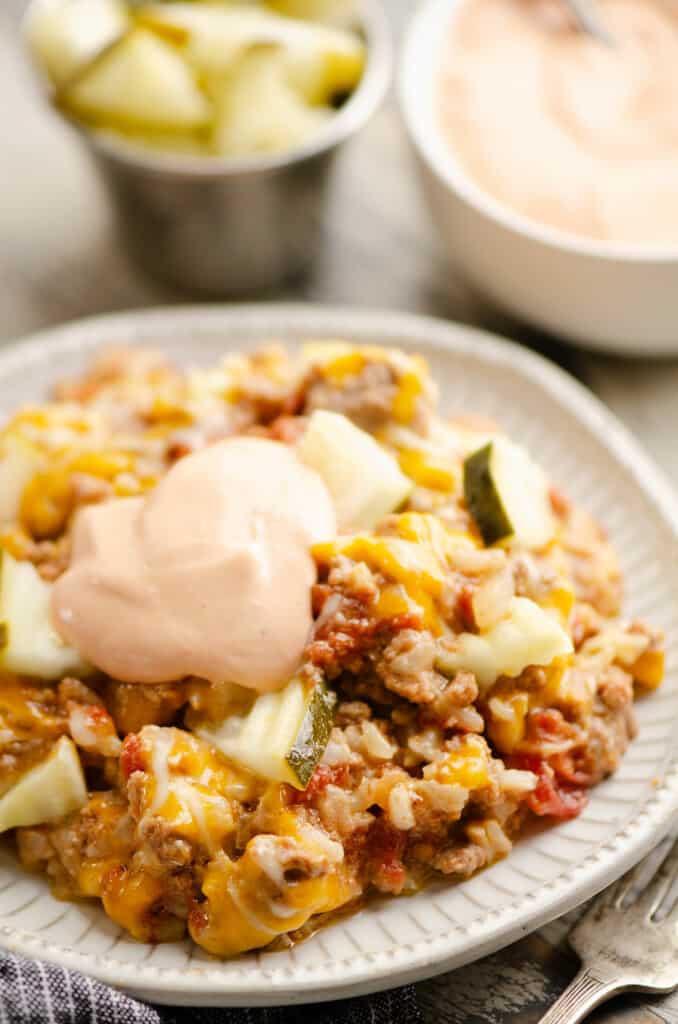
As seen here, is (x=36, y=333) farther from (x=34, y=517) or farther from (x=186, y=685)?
(x=186, y=685)

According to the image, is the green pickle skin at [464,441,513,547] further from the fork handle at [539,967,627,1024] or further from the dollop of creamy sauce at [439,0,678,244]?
the dollop of creamy sauce at [439,0,678,244]

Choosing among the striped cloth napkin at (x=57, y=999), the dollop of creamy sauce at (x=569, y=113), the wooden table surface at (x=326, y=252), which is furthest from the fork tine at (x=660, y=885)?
the dollop of creamy sauce at (x=569, y=113)

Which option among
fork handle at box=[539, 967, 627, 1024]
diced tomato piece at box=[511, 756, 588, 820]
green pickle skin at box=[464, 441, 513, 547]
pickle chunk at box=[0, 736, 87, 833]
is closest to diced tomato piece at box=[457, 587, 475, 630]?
green pickle skin at box=[464, 441, 513, 547]

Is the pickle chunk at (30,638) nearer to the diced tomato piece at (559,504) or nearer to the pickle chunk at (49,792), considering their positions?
the pickle chunk at (49,792)

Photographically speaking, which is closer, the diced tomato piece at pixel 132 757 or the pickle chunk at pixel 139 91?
the diced tomato piece at pixel 132 757

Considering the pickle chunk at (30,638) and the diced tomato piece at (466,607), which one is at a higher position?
the diced tomato piece at (466,607)

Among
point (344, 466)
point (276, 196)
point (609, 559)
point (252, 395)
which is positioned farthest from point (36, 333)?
point (609, 559)
